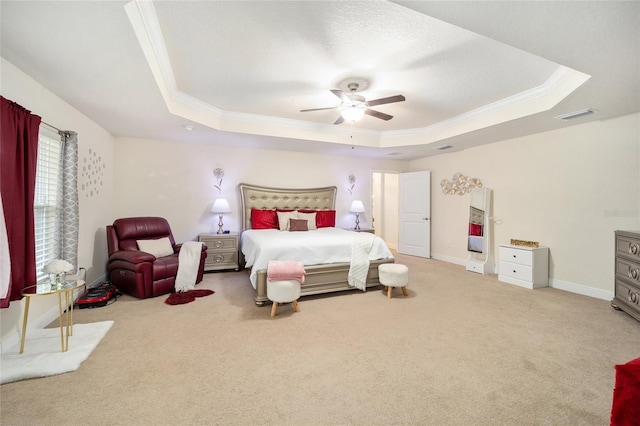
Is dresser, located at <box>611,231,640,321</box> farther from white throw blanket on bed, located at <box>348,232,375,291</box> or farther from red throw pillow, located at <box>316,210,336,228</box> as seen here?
red throw pillow, located at <box>316,210,336,228</box>

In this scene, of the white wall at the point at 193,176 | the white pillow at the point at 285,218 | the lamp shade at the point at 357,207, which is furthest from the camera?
the lamp shade at the point at 357,207

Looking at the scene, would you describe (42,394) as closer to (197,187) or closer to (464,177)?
(197,187)

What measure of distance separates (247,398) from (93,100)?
3.49 m

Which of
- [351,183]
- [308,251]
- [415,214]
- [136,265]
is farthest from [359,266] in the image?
[415,214]

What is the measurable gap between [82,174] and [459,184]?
6374 millimetres

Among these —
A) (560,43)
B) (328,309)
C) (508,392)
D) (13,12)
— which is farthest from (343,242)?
(13,12)

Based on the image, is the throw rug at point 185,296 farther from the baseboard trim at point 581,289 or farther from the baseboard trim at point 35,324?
the baseboard trim at point 581,289

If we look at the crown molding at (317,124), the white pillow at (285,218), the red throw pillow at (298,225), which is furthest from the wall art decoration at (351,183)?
the red throw pillow at (298,225)

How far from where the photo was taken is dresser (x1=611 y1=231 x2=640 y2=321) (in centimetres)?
288

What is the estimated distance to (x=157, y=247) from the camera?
13.3ft

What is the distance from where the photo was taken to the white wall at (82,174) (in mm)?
2340

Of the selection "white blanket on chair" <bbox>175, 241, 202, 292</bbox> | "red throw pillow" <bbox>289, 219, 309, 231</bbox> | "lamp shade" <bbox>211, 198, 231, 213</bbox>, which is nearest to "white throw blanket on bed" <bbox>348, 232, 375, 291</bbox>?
"red throw pillow" <bbox>289, 219, 309, 231</bbox>

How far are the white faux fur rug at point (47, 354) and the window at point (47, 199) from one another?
65cm

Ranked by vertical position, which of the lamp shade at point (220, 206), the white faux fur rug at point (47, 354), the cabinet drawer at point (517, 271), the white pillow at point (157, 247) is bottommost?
the white faux fur rug at point (47, 354)
